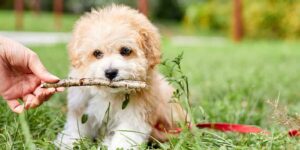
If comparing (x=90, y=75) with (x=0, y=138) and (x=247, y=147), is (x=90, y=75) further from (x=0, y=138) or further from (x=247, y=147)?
(x=247, y=147)

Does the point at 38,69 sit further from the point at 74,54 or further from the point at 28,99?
the point at 74,54

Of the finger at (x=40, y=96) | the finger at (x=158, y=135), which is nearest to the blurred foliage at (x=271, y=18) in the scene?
the finger at (x=158, y=135)

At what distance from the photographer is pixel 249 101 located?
17.4 feet

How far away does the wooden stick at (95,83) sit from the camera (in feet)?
11.0

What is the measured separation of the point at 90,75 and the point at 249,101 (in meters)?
2.07

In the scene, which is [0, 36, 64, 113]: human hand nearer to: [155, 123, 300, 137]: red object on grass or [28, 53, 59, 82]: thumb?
[28, 53, 59, 82]: thumb

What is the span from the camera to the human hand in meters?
3.48

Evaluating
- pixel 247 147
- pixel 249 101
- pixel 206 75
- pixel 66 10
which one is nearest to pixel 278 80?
pixel 206 75

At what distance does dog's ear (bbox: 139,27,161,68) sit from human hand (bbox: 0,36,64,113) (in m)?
0.78

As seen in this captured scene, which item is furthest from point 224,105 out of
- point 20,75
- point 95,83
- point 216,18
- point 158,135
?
point 216,18

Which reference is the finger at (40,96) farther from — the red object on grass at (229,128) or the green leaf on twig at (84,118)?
the red object on grass at (229,128)

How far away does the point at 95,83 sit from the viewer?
3.39 meters

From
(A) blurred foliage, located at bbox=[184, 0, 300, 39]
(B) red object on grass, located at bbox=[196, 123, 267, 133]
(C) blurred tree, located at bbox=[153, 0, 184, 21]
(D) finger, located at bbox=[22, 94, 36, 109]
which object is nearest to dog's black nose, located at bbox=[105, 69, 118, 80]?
(D) finger, located at bbox=[22, 94, 36, 109]

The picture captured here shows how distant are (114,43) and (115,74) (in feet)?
1.06
